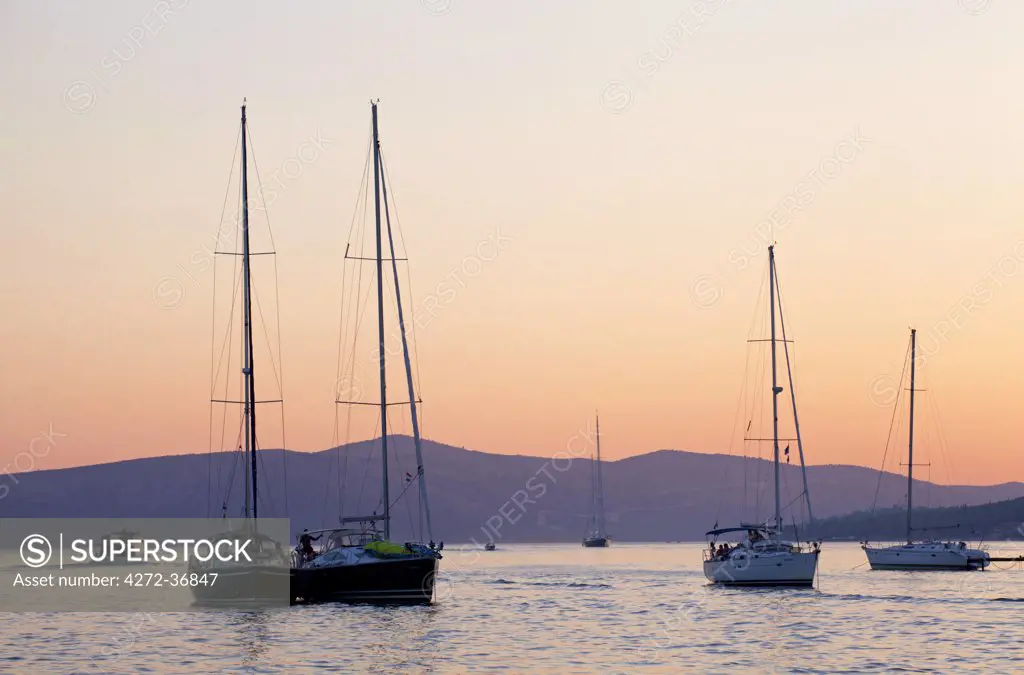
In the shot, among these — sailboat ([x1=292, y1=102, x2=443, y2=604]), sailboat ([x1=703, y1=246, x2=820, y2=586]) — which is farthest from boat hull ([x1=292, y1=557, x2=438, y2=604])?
sailboat ([x1=703, y1=246, x2=820, y2=586])

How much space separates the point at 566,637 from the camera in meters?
57.6

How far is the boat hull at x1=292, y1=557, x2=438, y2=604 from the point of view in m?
66.8

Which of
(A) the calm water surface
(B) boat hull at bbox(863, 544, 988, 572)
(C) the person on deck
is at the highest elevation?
(C) the person on deck

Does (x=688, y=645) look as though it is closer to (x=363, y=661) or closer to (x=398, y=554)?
(x=363, y=661)

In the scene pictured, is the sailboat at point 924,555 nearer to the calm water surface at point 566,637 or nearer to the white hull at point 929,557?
the white hull at point 929,557

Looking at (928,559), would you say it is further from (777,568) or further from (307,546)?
(307,546)

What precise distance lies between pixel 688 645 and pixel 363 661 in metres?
13.0

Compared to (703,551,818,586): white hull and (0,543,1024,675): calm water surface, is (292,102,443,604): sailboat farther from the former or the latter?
(703,551,818,586): white hull

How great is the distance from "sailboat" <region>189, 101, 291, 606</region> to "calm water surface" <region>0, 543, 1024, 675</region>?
1.53 m

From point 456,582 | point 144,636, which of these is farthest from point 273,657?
point 456,582

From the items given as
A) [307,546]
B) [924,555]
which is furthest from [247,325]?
[924,555]

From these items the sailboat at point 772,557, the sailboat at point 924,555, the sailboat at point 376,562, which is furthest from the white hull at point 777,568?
the sailboat at point 924,555

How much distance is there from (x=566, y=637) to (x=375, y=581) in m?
12.5

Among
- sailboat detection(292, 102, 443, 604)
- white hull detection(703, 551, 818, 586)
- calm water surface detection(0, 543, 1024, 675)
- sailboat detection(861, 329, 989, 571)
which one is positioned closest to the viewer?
calm water surface detection(0, 543, 1024, 675)
